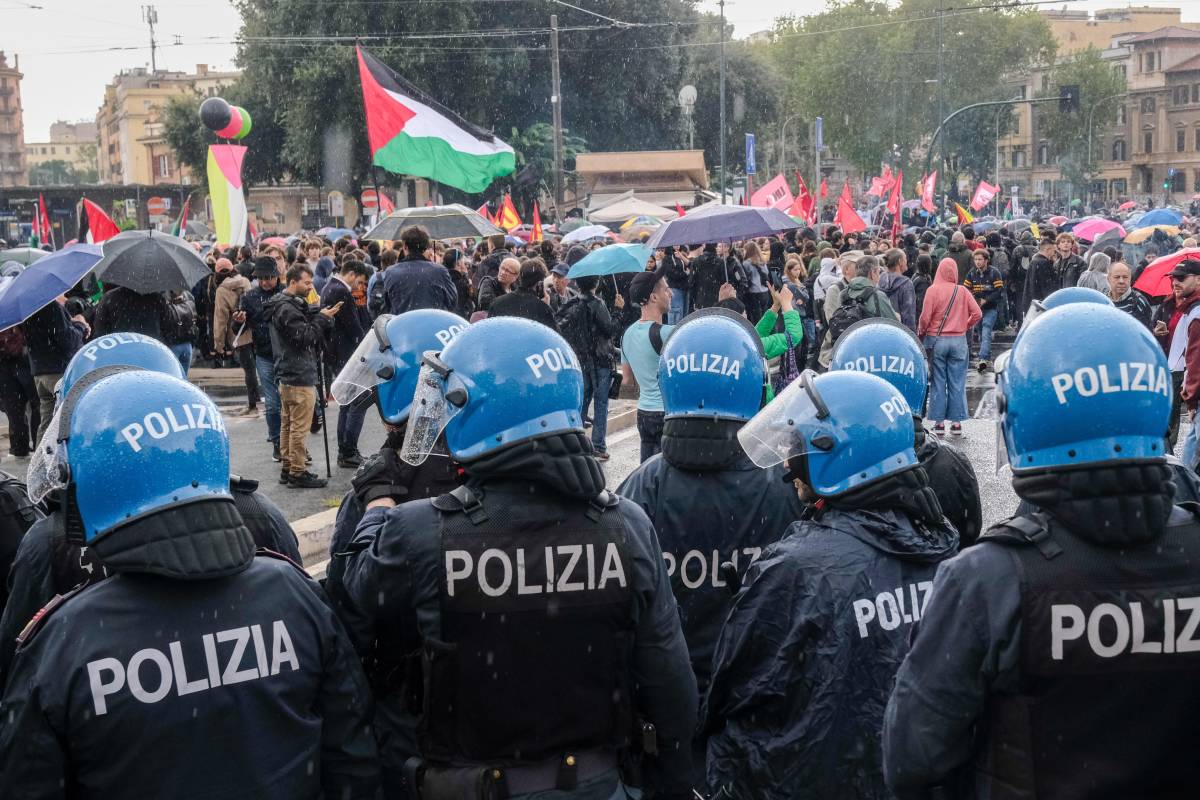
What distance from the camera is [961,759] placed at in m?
2.24

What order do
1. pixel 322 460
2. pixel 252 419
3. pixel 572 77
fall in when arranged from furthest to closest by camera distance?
pixel 572 77
pixel 252 419
pixel 322 460

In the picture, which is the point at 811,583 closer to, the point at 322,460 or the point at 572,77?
the point at 322,460

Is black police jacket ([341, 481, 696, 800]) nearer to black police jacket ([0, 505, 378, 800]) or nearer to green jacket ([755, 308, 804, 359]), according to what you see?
black police jacket ([0, 505, 378, 800])

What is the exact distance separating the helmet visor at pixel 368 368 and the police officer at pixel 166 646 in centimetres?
140

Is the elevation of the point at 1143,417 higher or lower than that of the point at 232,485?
higher

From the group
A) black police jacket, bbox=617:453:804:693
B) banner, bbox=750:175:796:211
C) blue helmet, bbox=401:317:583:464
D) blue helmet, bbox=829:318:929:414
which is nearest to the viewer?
blue helmet, bbox=401:317:583:464

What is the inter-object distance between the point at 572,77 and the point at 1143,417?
4686cm

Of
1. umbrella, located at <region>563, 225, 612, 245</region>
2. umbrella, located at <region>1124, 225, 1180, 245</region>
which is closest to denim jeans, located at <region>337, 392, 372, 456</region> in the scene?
umbrella, located at <region>563, 225, 612, 245</region>

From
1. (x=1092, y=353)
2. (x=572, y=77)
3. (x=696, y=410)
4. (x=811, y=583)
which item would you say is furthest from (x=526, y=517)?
(x=572, y=77)

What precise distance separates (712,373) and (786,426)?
2.75 ft

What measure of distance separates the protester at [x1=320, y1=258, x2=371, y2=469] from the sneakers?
58 centimetres

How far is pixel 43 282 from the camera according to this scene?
27.3 feet

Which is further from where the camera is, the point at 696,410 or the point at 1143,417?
the point at 696,410

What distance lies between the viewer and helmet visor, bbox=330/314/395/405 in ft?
12.7
